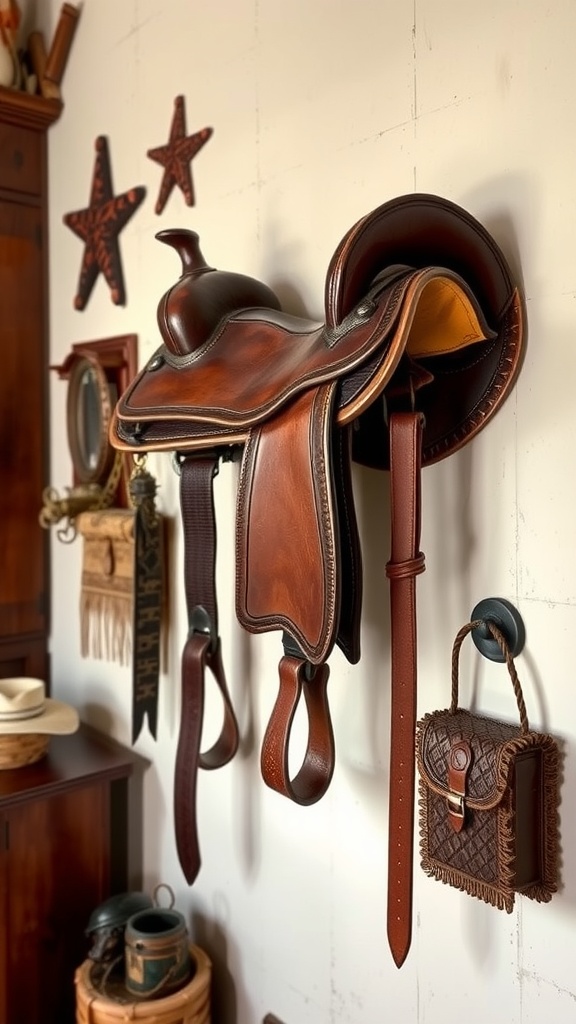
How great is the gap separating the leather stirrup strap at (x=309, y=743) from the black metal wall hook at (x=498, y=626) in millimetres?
224

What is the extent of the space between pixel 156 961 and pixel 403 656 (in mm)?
928

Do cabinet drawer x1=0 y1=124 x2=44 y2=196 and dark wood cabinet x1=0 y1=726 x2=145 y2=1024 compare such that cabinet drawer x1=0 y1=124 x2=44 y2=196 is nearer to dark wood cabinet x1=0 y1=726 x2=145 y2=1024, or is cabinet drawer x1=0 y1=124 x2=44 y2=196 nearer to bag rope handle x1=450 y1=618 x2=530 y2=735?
dark wood cabinet x1=0 y1=726 x2=145 y2=1024

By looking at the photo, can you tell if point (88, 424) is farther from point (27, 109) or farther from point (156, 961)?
point (156, 961)

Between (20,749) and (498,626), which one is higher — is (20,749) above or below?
below

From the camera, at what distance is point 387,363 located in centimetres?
97

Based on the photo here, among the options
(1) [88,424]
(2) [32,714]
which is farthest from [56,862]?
(1) [88,424]

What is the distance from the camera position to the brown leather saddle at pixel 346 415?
1040mm

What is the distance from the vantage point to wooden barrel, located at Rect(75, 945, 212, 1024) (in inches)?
61.6

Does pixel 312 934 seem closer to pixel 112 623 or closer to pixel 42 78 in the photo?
pixel 112 623

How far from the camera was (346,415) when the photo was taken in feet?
3.37

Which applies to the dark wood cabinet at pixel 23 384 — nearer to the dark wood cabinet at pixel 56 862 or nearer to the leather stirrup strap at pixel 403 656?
the dark wood cabinet at pixel 56 862

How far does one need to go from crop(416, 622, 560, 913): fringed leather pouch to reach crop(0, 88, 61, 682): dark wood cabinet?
4.64 ft

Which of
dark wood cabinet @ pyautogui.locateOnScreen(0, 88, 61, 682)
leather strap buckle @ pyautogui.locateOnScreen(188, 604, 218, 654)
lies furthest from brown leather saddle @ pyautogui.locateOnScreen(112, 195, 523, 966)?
dark wood cabinet @ pyautogui.locateOnScreen(0, 88, 61, 682)

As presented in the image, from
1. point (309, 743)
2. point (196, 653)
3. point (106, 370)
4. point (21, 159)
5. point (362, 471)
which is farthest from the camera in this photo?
point (21, 159)
